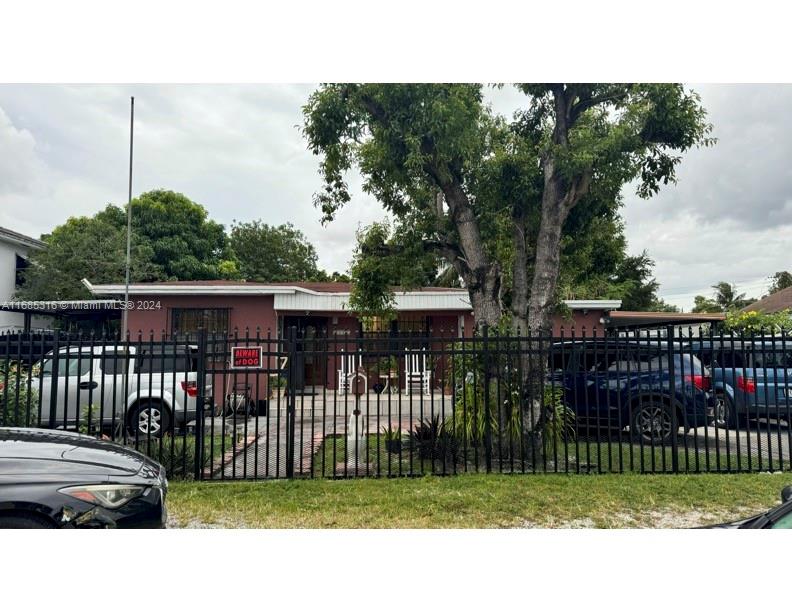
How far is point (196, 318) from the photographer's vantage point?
14188 millimetres

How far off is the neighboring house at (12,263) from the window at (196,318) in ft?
29.8

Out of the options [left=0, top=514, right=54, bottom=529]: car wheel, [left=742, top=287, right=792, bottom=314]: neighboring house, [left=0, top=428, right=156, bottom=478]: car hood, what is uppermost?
[left=742, top=287, right=792, bottom=314]: neighboring house

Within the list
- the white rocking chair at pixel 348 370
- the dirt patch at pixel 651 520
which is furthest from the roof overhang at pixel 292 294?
the dirt patch at pixel 651 520

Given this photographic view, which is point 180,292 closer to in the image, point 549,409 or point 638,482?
point 549,409

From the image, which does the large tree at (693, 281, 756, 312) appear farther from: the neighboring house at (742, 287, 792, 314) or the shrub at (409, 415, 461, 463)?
the shrub at (409, 415, 461, 463)

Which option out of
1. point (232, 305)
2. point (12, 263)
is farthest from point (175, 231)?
point (232, 305)

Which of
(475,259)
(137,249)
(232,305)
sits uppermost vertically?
(137,249)

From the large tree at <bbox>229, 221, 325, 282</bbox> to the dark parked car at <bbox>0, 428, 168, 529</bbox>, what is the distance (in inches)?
1155

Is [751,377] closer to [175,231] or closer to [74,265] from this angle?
[74,265]

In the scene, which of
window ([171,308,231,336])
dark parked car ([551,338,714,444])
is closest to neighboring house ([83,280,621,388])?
window ([171,308,231,336])

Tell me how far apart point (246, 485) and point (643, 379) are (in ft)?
20.0

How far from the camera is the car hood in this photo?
3.50 meters

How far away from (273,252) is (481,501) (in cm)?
3034

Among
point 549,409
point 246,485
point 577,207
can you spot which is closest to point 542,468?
point 549,409
